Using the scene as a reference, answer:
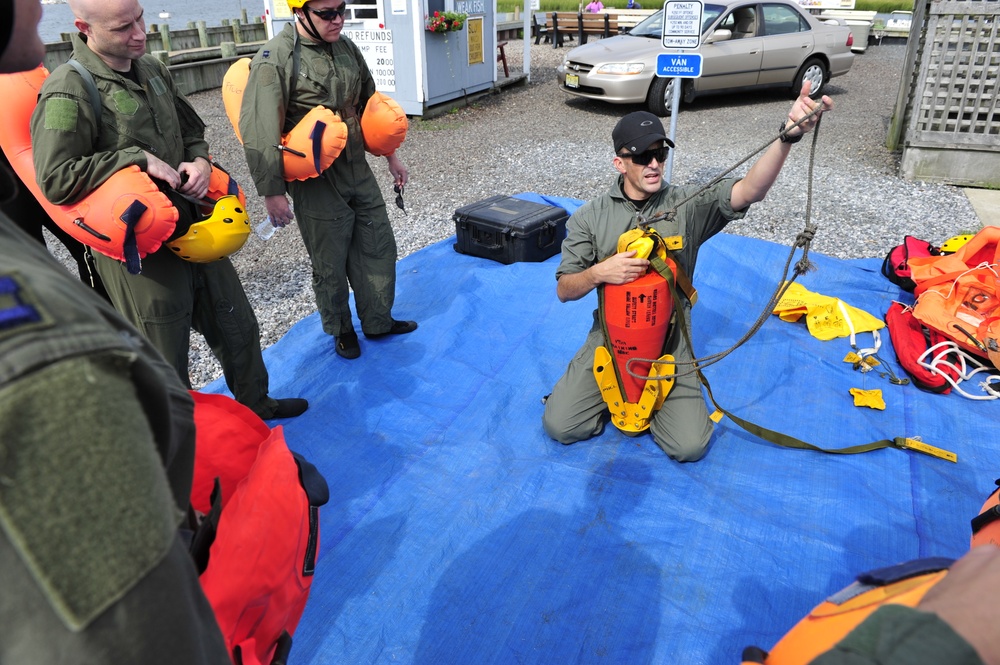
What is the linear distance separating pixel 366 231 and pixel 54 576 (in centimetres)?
365

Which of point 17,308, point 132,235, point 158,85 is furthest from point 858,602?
point 158,85

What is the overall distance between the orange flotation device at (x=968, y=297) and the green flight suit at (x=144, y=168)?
3.83 m

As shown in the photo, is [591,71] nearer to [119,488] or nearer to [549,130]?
[549,130]

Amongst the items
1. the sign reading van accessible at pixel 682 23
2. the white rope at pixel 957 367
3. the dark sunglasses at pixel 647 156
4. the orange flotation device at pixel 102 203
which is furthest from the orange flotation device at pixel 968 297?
the orange flotation device at pixel 102 203

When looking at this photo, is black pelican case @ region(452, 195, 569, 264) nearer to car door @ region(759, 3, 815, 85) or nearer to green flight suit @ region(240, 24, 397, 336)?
green flight suit @ region(240, 24, 397, 336)

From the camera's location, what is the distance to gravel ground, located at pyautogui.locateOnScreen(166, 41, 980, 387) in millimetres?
5793

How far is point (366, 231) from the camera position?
4.11 metres

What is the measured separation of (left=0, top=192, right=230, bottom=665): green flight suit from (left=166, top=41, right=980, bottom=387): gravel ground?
385cm

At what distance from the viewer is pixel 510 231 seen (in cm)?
512

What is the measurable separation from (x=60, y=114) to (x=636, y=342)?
8.31 feet

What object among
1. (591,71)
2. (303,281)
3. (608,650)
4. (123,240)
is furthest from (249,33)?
(608,650)

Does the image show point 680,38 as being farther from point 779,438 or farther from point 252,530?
point 252,530

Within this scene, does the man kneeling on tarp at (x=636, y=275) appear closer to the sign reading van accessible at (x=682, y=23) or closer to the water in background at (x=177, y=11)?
the sign reading van accessible at (x=682, y=23)

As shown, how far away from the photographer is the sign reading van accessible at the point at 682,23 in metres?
5.12
